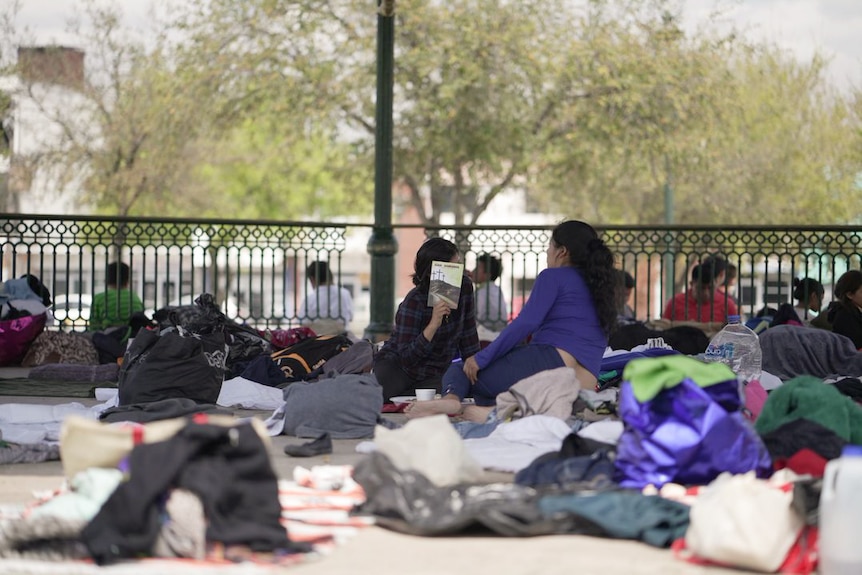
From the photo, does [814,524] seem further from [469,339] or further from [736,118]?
[736,118]

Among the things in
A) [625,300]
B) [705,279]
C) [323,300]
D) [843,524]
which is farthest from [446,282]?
[323,300]

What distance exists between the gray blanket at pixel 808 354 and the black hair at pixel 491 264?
4371mm

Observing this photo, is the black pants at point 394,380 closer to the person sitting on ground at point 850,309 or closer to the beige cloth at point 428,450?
the beige cloth at point 428,450

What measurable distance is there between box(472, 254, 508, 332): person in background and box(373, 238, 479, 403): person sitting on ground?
503 centimetres

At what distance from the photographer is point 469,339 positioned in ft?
27.1

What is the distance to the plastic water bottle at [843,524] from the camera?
3.80 metres

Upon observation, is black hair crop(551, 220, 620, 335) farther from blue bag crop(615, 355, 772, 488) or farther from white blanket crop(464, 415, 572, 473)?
blue bag crop(615, 355, 772, 488)

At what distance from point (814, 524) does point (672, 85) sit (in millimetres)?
20378

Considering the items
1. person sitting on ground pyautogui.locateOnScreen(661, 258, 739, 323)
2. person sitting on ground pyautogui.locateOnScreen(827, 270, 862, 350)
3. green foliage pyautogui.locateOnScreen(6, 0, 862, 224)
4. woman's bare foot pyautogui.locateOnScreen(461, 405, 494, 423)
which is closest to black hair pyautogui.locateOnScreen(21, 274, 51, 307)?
person sitting on ground pyautogui.locateOnScreen(661, 258, 739, 323)

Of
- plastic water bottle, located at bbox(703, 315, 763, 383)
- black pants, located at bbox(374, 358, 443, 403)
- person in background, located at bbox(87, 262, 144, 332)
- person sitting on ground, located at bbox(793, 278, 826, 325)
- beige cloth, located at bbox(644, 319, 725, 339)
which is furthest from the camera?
person in background, located at bbox(87, 262, 144, 332)

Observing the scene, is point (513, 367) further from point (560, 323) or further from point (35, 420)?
point (35, 420)

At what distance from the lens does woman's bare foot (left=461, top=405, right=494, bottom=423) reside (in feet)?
23.8

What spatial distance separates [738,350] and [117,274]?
7.09 meters

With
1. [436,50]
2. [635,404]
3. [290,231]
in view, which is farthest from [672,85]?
[635,404]
